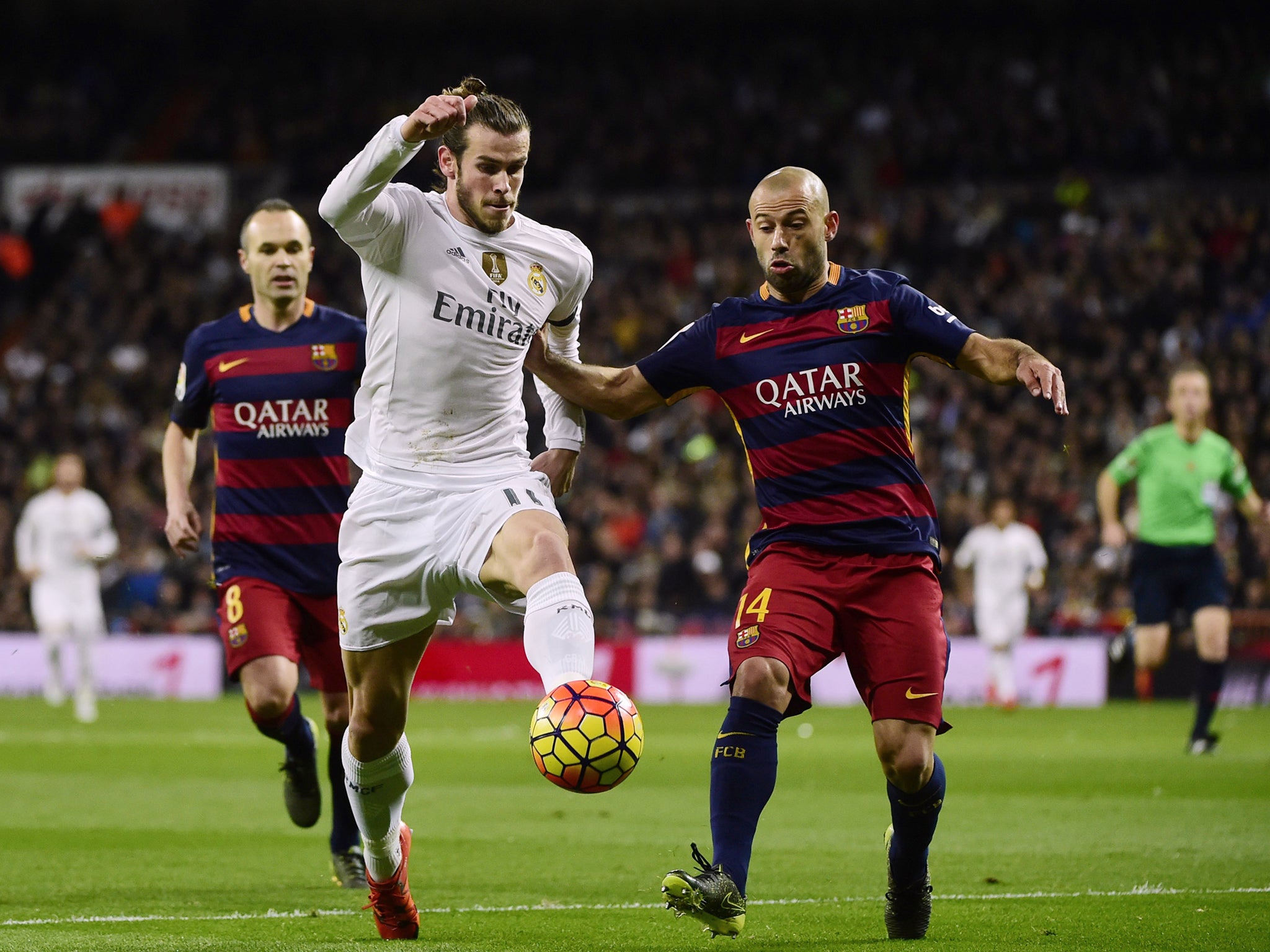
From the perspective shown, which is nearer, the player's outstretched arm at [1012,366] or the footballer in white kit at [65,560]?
the player's outstretched arm at [1012,366]

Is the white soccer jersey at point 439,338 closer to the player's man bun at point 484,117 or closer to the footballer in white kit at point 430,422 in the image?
the footballer in white kit at point 430,422

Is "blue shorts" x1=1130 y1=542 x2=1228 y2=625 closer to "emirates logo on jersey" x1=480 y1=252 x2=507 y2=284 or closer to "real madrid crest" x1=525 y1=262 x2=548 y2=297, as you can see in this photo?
"real madrid crest" x1=525 y1=262 x2=548 y2=297

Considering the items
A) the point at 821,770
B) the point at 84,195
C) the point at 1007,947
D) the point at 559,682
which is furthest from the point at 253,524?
the point at 84,195

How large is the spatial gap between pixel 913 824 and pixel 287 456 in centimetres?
339

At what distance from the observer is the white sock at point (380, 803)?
20.0 ft

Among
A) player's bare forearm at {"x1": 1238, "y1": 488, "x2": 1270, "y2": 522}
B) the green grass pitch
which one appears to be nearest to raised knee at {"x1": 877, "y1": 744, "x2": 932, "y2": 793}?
the green grass pitch

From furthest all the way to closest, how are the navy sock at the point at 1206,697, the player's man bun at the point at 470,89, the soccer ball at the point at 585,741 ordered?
the navy sock at the point at 1206,697 < the player's man bun at the point at 470,89 < the soccer ball at the point at 585,741

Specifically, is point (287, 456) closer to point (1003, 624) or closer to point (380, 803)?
point (380, 803)

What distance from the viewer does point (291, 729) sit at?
771cm

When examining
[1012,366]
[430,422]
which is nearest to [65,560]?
[430,422]

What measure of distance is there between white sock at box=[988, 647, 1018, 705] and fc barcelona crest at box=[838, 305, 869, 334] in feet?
48.2

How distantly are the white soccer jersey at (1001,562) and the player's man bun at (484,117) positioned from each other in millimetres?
15113

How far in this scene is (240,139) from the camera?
109ft

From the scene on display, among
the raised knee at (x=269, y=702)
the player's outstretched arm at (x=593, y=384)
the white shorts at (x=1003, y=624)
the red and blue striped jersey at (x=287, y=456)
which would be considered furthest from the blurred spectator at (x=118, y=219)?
the player's outstretched arm at (x=593, y=384)
